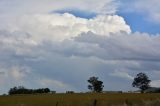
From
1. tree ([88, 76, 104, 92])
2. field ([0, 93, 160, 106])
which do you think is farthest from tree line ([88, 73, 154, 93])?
field ([0, 93, 160, 106])

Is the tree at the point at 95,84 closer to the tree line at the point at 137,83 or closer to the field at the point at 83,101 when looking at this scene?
the tree line at the point at 137,83

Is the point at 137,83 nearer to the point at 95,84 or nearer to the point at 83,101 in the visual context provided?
the point at 95,84

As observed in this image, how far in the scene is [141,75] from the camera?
129125mm

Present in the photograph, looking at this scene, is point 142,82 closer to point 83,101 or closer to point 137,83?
point 137,83

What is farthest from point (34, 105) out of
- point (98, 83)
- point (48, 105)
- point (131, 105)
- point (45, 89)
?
point (98, 83)

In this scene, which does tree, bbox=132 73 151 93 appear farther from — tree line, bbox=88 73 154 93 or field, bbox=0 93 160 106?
Answer: field, bbox=0 93 160 106

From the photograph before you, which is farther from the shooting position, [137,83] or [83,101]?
[137,83]

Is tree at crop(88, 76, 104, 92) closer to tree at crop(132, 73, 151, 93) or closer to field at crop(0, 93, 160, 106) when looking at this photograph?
tree at crop(132, 73, 151, 93)

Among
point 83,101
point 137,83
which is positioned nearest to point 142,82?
point 137,83

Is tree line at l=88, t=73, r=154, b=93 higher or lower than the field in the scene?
higher

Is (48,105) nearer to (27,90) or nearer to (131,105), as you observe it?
(131,105)

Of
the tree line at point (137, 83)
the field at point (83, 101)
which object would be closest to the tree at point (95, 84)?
the tree line at point (137, 83)

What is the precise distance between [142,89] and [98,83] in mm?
12725

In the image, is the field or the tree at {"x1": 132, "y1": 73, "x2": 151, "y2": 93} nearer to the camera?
the field
